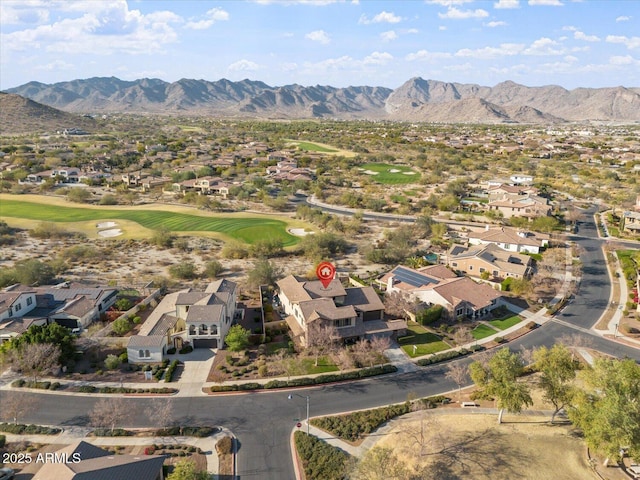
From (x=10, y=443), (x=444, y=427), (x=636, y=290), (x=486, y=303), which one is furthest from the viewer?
(x=636, y=290)

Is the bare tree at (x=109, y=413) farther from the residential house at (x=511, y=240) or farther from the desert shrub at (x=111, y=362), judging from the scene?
the residential house at (x=511, y=240)

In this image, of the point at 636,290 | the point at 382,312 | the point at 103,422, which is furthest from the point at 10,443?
the point at 636,290

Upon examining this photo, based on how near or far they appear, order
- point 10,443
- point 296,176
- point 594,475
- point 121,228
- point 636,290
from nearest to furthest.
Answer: point 594,475, point 10,443, point 636,290, point 121,228, point 296,176

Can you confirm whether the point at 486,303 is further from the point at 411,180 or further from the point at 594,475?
the point at 411,180

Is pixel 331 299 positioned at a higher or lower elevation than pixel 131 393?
higher

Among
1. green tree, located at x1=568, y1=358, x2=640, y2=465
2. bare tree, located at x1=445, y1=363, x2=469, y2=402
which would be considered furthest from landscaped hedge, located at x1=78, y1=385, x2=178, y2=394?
green tree, located at x1=568, y1=358, x2=640, y2=465

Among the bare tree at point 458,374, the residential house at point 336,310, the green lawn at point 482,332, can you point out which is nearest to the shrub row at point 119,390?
the residential house at point 336,310
